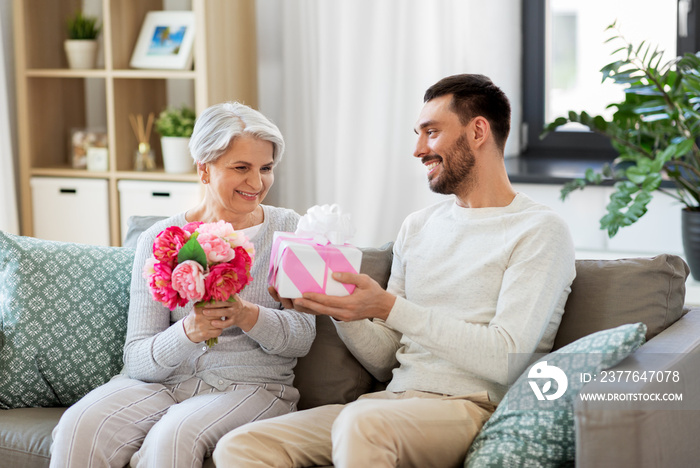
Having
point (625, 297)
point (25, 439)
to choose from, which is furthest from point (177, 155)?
point (625, 297)

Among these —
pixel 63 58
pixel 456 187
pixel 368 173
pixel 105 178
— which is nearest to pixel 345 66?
pixel 368 173

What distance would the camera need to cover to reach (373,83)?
135 inches

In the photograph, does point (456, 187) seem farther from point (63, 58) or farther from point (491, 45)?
point (63, 58)

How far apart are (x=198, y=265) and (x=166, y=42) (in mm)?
2170

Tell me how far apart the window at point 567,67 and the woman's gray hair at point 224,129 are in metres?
1.89

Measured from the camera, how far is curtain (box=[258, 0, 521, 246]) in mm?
3324

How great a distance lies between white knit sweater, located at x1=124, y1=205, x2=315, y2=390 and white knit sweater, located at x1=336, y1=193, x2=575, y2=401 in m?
0.13

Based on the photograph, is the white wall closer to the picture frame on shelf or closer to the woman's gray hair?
the woman's gray hair

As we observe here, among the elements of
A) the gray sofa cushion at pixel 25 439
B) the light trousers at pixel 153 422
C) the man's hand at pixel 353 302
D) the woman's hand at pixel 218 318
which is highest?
the man's hand at pixel 353 302

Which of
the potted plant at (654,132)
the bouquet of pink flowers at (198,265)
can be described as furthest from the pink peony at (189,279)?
the potted plant at (654,132)

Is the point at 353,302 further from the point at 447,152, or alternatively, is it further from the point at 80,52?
the point at 80,52

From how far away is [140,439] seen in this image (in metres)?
1.88

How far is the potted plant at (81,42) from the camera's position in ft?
12.2

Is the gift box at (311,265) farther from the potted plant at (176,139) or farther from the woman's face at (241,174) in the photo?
the potted plant at (176,139)
